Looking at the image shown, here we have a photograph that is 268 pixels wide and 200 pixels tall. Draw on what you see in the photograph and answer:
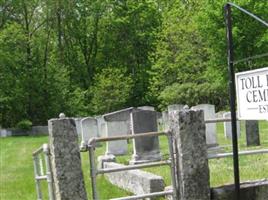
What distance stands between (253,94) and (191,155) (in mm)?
1461

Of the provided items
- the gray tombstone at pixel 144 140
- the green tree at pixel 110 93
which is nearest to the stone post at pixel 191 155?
the gray tombstone at pixel 144 140

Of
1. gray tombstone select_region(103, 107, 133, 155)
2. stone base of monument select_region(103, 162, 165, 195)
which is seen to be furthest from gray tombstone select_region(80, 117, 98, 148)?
stone base of monument select_region(103, 162, 165, 195)

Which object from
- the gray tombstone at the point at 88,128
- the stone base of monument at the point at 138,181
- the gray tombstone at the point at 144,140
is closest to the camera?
the stone base of monument at the point at 138,181

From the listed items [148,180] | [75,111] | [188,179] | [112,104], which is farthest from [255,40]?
[188,179]

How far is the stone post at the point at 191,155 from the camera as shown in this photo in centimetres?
678

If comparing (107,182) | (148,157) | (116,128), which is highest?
(116,128)

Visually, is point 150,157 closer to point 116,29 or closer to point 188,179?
point 188,179

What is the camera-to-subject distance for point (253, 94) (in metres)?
5.67

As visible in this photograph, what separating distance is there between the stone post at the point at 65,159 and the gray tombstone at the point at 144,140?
22.2 feet

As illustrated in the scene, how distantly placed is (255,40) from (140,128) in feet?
57.9

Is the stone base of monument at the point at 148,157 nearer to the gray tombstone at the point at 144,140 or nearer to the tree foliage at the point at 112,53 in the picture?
the gray tombstone at the point at 144,140

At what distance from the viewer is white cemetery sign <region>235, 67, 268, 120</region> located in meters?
5.49

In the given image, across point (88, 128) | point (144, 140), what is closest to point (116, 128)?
point (144, 140)

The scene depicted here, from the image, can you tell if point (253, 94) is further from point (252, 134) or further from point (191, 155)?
point (252, 134)
